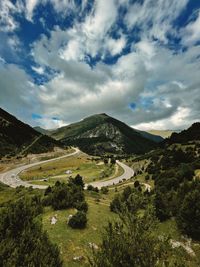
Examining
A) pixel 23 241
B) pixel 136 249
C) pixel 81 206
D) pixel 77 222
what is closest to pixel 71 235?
pixel 77 222

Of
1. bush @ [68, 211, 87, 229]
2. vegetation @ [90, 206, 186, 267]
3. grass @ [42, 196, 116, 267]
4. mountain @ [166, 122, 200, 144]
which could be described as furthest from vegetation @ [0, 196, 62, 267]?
mountain @ [166, 122, 200, 144]

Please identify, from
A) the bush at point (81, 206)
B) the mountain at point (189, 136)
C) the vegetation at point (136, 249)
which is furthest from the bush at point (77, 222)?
the mountain at point (189, 136)

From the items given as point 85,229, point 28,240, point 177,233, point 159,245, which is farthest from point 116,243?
point 177,233

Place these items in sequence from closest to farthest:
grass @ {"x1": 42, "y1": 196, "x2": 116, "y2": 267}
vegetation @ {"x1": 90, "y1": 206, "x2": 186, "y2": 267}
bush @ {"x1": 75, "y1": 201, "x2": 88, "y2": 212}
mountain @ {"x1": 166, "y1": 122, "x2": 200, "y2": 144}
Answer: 1. vegetation @ {"x1": 90, "y1": 206, "x2": 186, "y2": 267}
2. grass @ {"x1": 42, "y1": 196, "x2": 116, "y2": 267}
3. bush @ {"x1": 75, "y1": 201, "x2": 88, "y2": 212}
4. mountain @ {"x1": 166, "y1": 122, "x2": 200, "y2": 144}

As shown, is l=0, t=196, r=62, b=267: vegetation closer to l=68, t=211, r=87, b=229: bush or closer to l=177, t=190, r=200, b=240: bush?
l=68, t=211, r=87, b=229: bush

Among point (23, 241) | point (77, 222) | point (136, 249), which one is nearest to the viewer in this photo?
point (136, 249)

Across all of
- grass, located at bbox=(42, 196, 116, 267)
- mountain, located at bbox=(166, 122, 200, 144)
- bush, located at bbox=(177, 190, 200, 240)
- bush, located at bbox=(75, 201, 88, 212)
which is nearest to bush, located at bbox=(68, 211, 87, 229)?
grass, located at bbox=(42, 196, 116, 267)

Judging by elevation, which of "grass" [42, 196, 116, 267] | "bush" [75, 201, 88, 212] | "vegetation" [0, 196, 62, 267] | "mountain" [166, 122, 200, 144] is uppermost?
"mountain" [166, 122, 200, 144]

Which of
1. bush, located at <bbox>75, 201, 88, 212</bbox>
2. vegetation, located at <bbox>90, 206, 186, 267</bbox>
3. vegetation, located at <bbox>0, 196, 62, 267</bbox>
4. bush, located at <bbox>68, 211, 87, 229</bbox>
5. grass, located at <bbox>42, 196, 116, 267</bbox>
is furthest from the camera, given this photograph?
bush, located at <bbox>75, 201, 88, 212</bbox>

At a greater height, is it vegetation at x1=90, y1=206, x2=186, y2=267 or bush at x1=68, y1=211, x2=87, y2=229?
vegetation at x1=90, y1=206, x2=186, y2=267

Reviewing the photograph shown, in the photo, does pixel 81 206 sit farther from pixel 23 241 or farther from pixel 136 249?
pixel 136 249

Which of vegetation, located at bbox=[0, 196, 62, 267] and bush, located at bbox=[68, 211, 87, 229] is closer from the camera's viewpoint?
vegetation, located at bbox=[0, 196, 62, 267]
